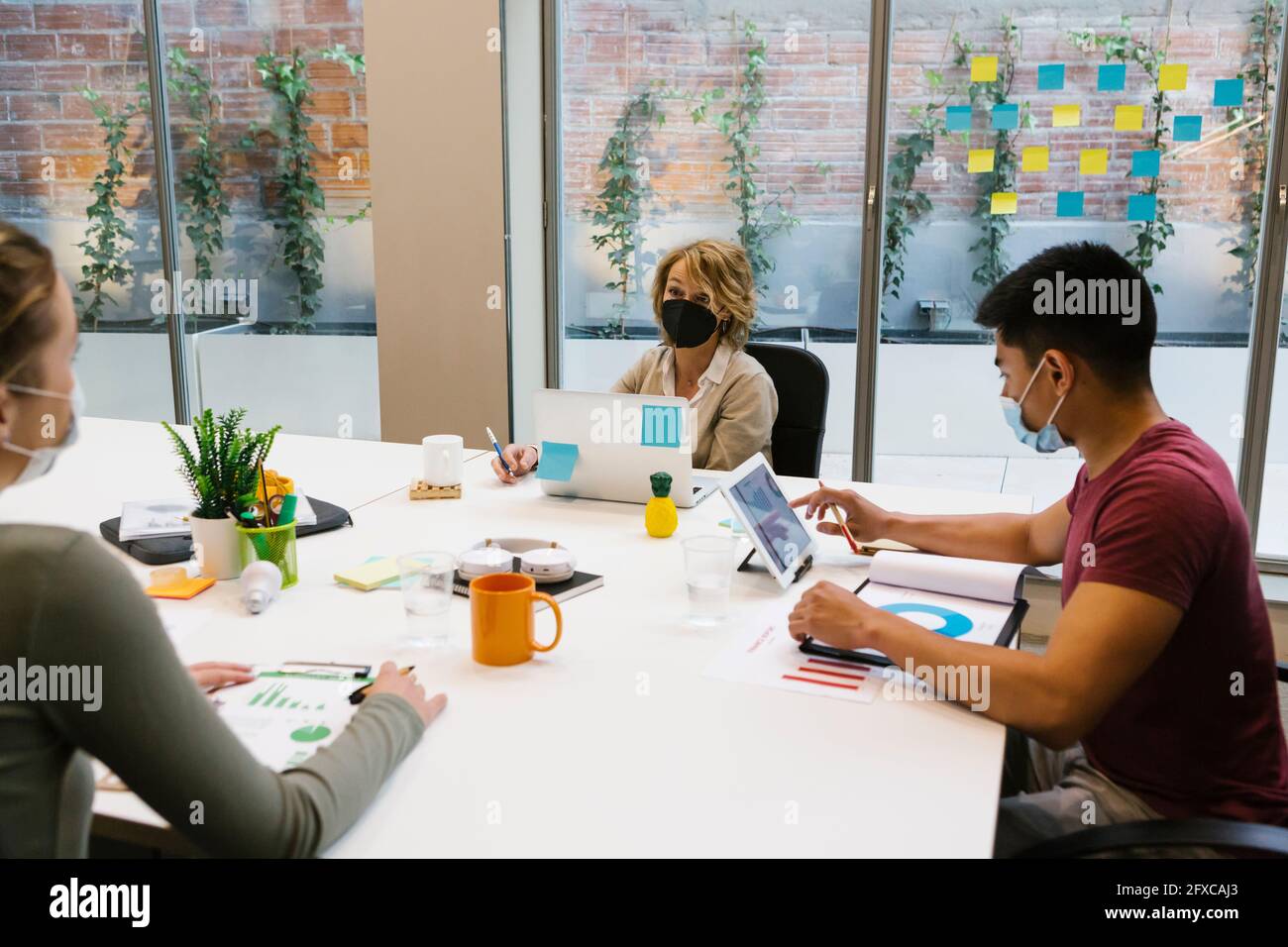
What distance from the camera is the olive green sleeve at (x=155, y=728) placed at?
93cm

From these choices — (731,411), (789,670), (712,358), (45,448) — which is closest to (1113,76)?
(712,358)

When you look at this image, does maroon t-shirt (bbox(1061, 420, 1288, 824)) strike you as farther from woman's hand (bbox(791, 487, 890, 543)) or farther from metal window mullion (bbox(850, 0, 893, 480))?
metal window mullion (bbox(850, 0, 893, 480))

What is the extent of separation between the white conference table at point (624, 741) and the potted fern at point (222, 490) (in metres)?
0.06

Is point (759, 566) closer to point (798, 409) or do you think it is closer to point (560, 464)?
point (560, 464)

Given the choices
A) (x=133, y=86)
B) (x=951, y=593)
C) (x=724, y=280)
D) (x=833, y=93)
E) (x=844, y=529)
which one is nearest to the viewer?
(x=951, y=593)

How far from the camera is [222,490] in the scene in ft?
6.30

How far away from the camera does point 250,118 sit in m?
4.55

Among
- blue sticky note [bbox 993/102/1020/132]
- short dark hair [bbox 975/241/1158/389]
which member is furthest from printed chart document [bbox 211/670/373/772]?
blue sticky note [bbox 993/102/1020/132]

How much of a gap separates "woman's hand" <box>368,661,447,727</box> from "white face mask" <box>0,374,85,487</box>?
1.54ft

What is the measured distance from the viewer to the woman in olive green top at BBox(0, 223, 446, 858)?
3.05 feet

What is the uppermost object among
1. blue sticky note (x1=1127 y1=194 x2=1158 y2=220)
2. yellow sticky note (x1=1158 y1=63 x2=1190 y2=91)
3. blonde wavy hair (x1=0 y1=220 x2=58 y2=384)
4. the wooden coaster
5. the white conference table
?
→ yellow sticky note (x1=1158 y1=63 x2=1190 y2=91)

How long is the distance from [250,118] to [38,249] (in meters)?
3.91

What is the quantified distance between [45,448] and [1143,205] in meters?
3.49
